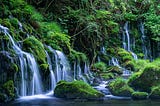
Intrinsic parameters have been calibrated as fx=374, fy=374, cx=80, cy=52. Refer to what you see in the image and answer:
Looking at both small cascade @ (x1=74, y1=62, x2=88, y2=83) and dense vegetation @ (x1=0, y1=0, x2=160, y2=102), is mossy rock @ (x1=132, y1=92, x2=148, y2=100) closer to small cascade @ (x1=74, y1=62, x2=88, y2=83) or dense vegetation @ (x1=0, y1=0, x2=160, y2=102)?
dense vegetation @ (x1=0, y1=0, x2=160, y2=102)

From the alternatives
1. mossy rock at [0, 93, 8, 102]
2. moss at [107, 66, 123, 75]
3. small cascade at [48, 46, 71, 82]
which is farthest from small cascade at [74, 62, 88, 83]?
mossy rock at [0, 93, 8, 102]

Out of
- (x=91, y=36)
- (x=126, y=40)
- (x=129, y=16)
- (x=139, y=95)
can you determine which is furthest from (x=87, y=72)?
(x=129, y=16)

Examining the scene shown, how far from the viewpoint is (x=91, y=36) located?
20328 mm

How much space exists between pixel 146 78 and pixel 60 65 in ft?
13.0

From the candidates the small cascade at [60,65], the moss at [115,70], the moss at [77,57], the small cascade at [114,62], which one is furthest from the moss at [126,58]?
the small cascade at [60,65]

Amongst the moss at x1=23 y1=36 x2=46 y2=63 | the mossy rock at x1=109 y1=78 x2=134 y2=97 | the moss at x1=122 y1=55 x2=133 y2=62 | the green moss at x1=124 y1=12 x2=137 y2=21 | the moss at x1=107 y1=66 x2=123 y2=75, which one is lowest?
the mossy rock at x1=109 y1=78 x2=134 y2=97

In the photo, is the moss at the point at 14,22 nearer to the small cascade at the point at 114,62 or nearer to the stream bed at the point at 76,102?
the stream bed at the point at 76,102

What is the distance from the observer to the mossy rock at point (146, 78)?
44.1 ft

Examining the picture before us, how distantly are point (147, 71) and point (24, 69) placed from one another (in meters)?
4.46

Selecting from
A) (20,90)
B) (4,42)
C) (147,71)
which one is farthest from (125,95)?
(4,42)

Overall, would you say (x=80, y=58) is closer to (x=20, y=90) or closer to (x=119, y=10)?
(x=20, y=90)

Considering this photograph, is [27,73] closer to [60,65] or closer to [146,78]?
[60,65]

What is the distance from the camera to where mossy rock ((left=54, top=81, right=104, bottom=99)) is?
12.5 m

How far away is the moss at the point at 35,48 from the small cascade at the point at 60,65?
29.9 inches
